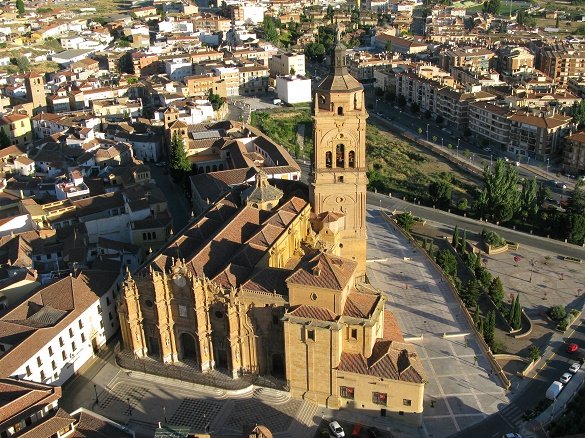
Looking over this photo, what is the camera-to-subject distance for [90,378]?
48.5 metres

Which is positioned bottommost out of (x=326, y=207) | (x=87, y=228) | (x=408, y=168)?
(x=408, y=168)

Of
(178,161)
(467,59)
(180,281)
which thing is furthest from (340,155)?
(467,59)

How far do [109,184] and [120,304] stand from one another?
111ft

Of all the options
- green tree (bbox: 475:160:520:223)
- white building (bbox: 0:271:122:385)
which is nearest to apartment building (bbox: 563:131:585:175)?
green tree (bbox: 475:160:520:223)

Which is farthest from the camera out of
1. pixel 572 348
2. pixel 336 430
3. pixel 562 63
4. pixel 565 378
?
pixel 562 63

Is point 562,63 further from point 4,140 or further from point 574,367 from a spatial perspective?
point 4,140

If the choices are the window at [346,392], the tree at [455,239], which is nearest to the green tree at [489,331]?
the window at [346,392]

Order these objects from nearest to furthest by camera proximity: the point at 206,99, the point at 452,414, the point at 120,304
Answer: the point at 452,414 → the point at 120,304 → the point at 206,99

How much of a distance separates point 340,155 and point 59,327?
26.1 metres

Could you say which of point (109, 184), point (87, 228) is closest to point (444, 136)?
point (109, 184)

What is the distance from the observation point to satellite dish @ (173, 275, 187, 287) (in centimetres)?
4544

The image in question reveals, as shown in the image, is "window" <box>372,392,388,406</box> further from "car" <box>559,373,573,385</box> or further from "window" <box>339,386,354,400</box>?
"car" <box>559,373,573,385</box>

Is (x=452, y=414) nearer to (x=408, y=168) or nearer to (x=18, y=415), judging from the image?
(x=18, y=415)

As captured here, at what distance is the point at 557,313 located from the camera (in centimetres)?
5819
